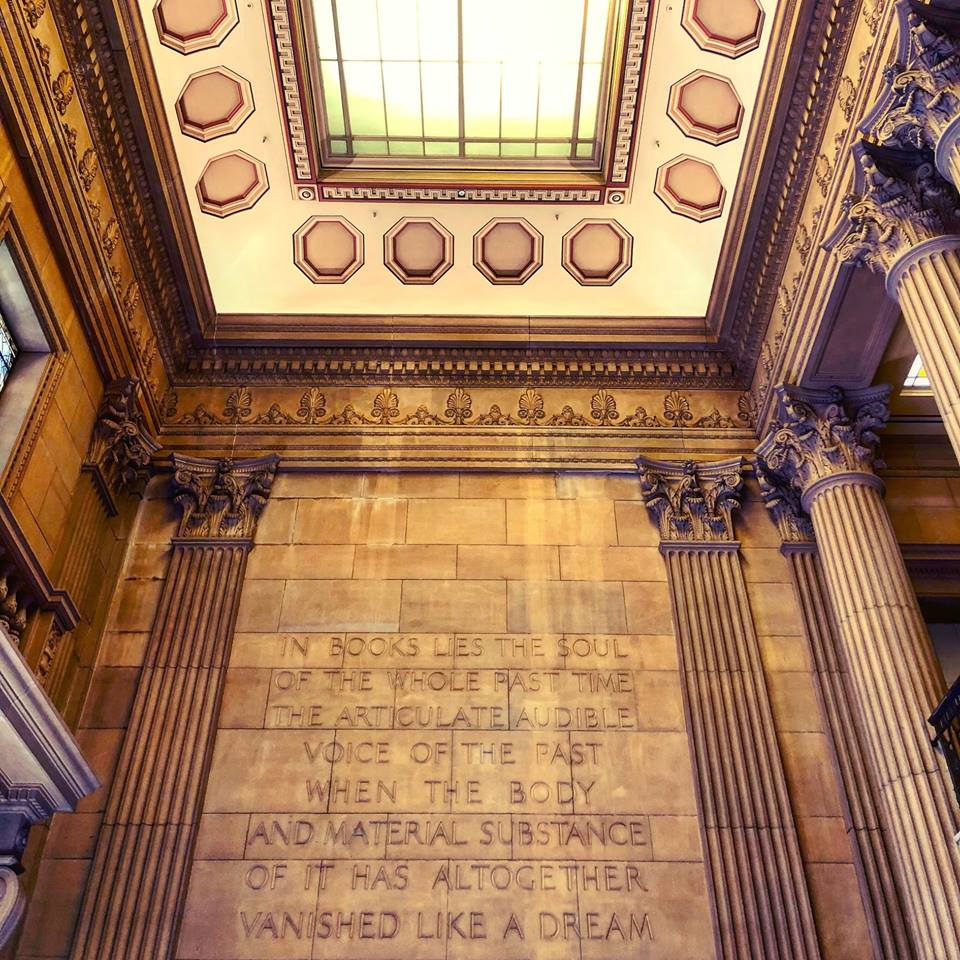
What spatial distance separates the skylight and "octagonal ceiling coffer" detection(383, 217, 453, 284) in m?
0.77

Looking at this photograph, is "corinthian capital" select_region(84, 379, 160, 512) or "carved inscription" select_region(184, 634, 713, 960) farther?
"corinthian capital" select_region(84, 379, 160, 512)

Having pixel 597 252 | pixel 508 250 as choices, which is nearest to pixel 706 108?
pixel 597 252

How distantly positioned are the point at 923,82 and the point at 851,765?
552 centimetres

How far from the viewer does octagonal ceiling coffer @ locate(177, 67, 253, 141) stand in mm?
10500

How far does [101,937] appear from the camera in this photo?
770cm

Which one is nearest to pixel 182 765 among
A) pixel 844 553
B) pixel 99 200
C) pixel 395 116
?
pixel 99 200

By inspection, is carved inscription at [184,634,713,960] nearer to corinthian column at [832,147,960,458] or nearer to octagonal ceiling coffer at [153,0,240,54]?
corinthian column at [832,147,960,458]

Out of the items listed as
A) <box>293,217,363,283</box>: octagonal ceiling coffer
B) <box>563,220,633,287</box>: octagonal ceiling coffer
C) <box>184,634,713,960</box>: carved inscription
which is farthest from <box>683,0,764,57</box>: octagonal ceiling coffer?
<box>184,634,713,960</box>: carved inscription

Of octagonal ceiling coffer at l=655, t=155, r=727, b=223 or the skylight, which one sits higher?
the skylight

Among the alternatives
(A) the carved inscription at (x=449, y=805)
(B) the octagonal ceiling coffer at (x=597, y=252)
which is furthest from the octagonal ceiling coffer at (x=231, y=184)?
(A) the carved inscription at (x=449, y=805)

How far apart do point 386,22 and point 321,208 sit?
2273 mm

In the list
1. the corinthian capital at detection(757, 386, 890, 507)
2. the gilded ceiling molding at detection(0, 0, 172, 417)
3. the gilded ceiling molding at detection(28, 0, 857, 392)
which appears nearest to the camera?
the gilded ceiling molding at detection(0, 0, 172, 417)

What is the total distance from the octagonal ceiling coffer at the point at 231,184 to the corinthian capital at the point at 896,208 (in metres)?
6.76

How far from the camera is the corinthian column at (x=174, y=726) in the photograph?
7820 mm
